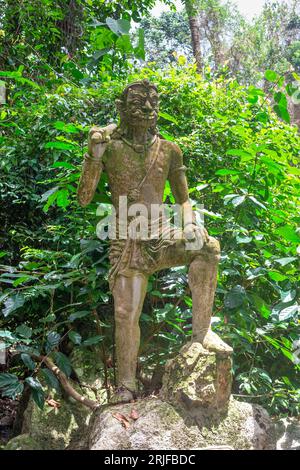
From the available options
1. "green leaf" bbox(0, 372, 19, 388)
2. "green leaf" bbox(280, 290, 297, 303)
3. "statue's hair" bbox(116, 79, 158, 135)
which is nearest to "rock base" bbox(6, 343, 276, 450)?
"green leaf" bbox(0, 372, 19, 388)

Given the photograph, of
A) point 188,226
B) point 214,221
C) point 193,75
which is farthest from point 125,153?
point 193,75

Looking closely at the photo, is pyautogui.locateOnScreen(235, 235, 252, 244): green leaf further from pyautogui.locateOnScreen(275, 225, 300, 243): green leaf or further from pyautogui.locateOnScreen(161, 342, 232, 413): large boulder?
pyautogui.locateOnScreen(161, 342, 232, 413): large boulder

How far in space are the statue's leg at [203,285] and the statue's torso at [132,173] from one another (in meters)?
0.50

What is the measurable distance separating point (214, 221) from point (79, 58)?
4916 millimetres

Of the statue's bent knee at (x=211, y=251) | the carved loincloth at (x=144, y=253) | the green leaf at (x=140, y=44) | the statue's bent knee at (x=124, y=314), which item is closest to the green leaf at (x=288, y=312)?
the statue's bent knee at (x=211, y=251)

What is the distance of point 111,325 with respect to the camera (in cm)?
526

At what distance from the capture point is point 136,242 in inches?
149

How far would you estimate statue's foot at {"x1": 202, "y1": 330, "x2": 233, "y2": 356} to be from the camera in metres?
3.57

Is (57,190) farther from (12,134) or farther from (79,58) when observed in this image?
(79,58)

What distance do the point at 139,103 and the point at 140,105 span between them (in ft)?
0.05

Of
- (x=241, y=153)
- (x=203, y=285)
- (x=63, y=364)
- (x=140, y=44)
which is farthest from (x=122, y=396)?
(x=140, y=44)

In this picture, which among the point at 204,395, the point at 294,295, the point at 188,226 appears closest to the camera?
the point at 204,395

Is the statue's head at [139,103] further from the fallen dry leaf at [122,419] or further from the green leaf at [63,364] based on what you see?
the fallen dry leaf at [122,419]

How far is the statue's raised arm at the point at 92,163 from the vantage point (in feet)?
12.2
